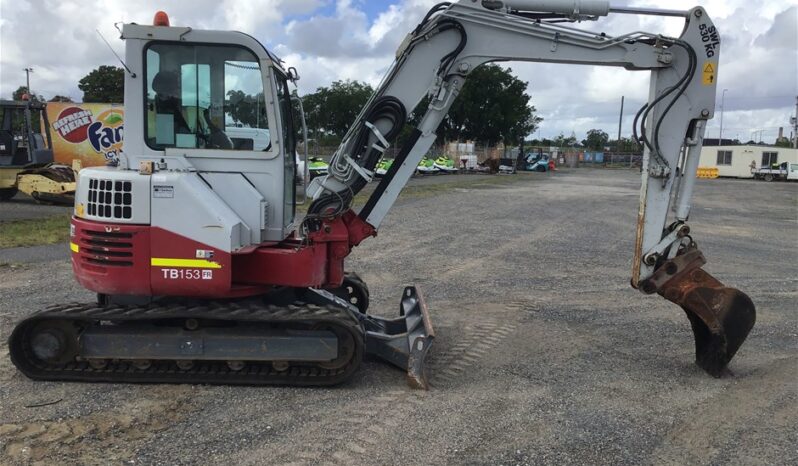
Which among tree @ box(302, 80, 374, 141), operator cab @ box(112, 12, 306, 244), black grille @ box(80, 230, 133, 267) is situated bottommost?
black grille @ box(80, 230, 133, 267)

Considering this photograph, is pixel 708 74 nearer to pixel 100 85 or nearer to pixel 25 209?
pixel 25 209

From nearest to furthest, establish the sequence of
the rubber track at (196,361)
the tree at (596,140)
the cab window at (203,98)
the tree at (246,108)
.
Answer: the rubber track at (196,361), the cab window at (203,98), the tree at (246,108), the tree at (596,140)

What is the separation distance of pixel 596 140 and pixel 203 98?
10868 cm

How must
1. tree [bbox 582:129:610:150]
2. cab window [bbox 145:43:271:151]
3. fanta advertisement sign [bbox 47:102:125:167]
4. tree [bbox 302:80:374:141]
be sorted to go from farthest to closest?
tree [bbox 582:129:610:150] → tree [bbox 302:80:374:141] → fanta advertisement sign [bbox 47:102:125:167] → cab window [bbox 145:43:271:151]

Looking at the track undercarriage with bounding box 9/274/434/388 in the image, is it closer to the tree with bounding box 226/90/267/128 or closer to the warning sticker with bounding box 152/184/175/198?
the warning sticker with bounding box 152/184/175/198

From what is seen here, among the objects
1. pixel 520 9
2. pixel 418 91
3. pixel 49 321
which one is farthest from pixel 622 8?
pixel 49 321

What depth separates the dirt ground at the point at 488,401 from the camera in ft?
13.3

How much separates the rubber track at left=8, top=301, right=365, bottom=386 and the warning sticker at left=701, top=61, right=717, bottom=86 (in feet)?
12.2

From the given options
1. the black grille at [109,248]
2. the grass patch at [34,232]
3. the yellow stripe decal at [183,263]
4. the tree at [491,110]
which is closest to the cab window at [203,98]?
the black grille at [109,248]

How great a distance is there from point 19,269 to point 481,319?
6.92m

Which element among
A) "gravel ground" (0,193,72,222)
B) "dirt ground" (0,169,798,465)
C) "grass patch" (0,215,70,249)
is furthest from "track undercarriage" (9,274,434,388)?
"gravel ground" (0,193,72,222)

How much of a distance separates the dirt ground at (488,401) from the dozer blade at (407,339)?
131mm

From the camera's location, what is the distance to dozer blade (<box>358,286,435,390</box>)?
16.6 ft

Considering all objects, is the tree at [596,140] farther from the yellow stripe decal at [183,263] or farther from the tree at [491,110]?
the yellow stripe decal at [183,263]
